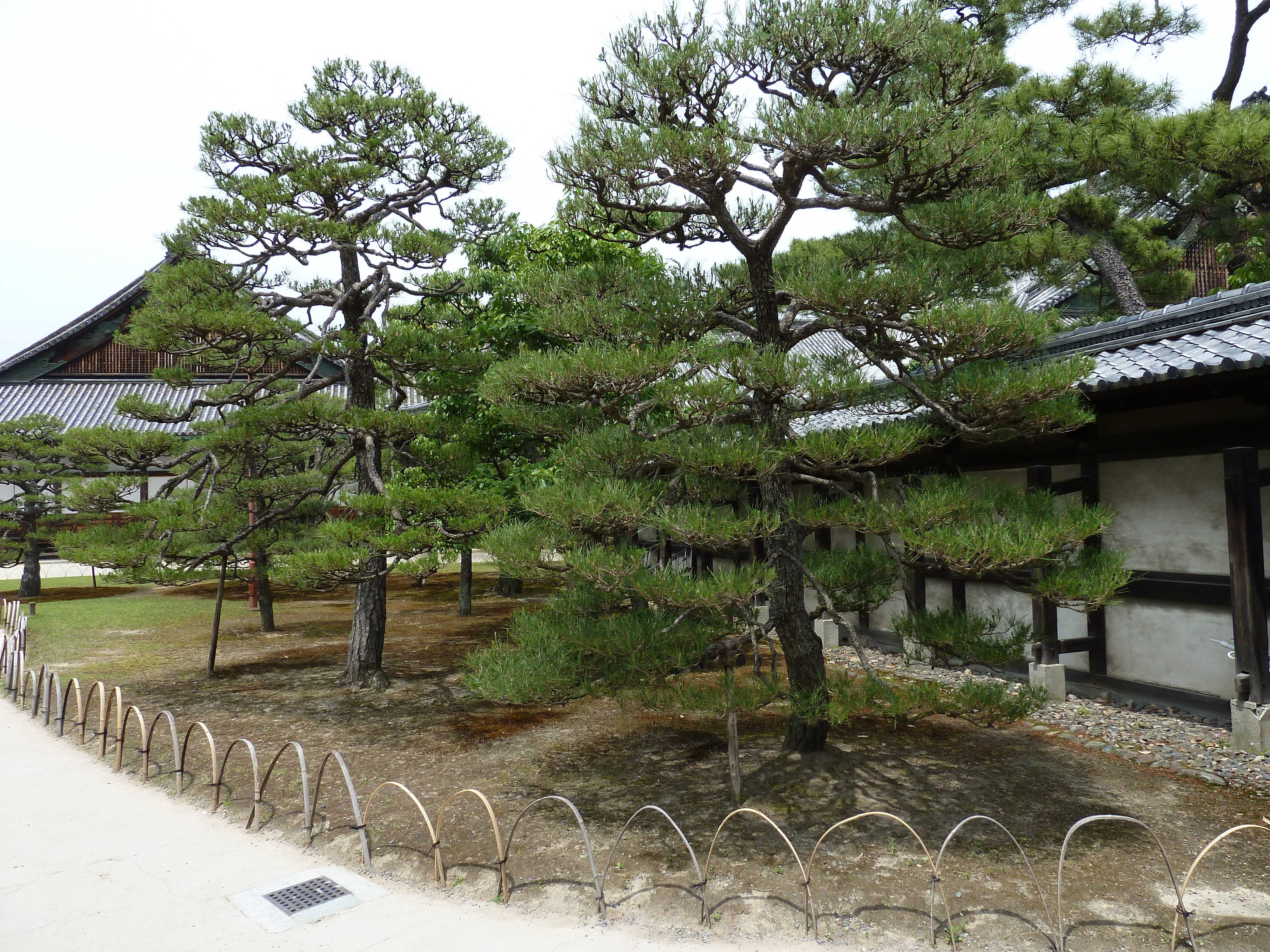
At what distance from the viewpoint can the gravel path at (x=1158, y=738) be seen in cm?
560

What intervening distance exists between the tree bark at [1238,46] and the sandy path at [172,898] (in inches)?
618

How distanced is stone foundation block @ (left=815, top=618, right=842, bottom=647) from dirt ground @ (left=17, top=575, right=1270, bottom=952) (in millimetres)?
3287

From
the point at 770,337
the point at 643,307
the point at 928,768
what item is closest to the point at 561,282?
the point at 643,307

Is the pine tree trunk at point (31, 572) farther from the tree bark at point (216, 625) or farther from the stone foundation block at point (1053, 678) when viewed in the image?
the stone foundation block at point (1053, 678)

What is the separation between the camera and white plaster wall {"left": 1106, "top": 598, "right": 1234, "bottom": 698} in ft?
21.2

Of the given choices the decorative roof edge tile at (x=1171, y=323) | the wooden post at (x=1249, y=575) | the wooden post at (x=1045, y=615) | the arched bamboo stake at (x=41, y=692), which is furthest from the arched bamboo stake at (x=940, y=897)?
the arched bamboo stake at (x=41, y=692)

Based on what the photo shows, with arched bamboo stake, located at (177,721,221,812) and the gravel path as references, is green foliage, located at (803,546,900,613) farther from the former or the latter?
arched bamboo stake, located at (177,721,221,812)

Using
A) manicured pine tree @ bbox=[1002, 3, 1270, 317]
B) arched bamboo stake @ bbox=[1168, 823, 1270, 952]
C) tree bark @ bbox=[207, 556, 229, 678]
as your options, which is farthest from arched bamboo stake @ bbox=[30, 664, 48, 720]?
manicured pine tree @ bbox=[1002, 3, 1270, 317]

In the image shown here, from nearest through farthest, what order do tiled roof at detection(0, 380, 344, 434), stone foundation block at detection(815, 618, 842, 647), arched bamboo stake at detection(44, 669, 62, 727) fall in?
arched bamboo stake at detection(44, 669, 62, 727)
stone foundation block at detection(815, 618, 842, 647)
tiled roof at detection(0, 380, 344, 434)

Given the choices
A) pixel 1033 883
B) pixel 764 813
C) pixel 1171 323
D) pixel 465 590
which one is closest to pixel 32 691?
pixel 465 590

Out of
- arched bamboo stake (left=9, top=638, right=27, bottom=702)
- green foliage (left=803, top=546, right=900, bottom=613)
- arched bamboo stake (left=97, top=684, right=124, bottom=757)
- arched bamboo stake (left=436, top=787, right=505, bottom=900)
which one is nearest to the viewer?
arched bamboo stake (left=436, top=787, right=505, bottom=900)

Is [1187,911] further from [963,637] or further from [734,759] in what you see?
[734,759]

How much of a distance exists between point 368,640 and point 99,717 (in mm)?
2795

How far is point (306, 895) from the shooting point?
4316 millimetres
